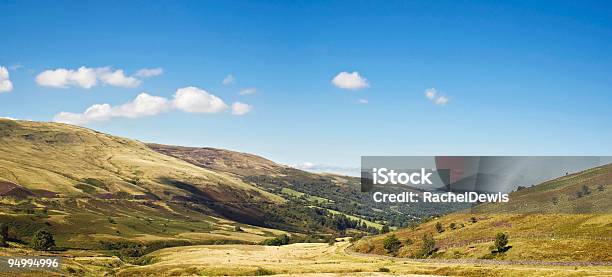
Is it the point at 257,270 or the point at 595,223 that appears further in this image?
the point at 595,223

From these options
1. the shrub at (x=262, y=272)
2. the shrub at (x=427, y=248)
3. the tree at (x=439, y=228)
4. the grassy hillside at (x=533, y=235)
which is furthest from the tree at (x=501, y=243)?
the shrub at (x=262, y=272)

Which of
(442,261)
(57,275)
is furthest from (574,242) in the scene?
(57,275)

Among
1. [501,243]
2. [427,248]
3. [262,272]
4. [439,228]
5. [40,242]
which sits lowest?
[40,242]

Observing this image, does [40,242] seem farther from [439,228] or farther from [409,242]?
[439,228]

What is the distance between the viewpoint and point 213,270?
117 meters

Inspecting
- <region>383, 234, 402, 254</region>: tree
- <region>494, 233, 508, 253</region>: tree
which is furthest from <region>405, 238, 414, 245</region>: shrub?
<region>494, 233, 508, 253</region>: tree

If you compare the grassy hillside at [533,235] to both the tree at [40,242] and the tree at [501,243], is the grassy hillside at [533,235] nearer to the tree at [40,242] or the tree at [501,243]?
the tree at [501,243]

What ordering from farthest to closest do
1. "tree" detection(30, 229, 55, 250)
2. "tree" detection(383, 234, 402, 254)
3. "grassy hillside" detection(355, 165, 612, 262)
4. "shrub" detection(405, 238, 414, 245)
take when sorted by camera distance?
1. "tree" detection(30, 229, 55, 250)
2. "shrub" detection(405, 238, 414, 245)
3. "tree" detection(383, 234, 402, 254)
4. "grassy hillside" detection(355, 165, 612, 262)

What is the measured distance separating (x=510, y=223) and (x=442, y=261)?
47.7 m

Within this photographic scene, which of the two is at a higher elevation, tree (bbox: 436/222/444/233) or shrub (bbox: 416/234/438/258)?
tree (bbox: 436/222/444/233)

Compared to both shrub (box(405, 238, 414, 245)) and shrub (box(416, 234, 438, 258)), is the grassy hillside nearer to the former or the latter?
shrub (box(405, 238, 414, 245))

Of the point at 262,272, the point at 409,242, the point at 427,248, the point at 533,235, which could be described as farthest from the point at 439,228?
the point at 262,272

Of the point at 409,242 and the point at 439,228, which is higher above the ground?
the point at 439,228

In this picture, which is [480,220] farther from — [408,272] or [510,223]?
[408,272]
